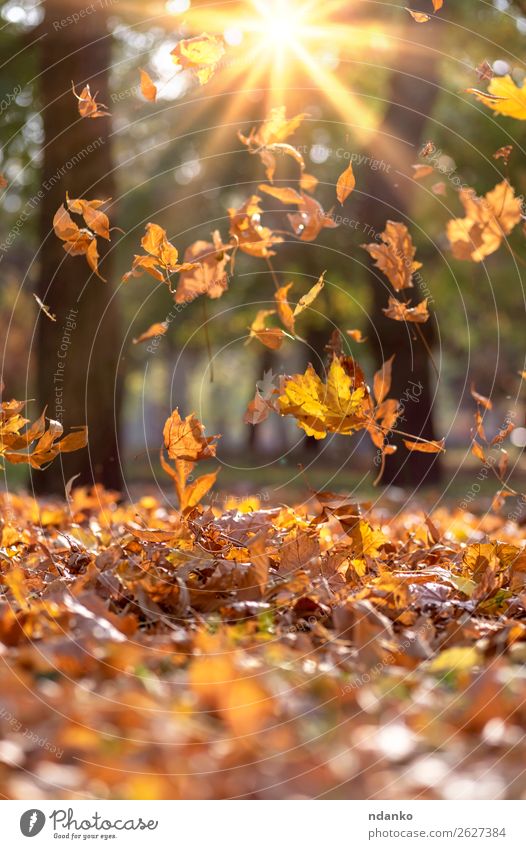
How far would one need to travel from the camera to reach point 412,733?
1203mm

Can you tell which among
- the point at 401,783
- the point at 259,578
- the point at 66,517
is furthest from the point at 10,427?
the point at 401,783

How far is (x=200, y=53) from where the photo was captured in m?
2.06

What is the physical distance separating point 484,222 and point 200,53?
2.98ft

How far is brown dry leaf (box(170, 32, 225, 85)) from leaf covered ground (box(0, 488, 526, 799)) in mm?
1178

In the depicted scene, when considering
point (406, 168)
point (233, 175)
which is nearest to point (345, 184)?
point (406, 168)

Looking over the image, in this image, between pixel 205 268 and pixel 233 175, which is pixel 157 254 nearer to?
pixel 205 268

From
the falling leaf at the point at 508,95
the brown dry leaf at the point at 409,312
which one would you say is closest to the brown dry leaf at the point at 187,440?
the brown dry leaf at the point at 409,312

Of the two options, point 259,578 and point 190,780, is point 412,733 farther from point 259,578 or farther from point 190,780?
point 259,578

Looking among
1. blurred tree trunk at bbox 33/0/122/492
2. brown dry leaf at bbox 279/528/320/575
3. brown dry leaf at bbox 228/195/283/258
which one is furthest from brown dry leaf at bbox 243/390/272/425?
blurred tree trunk at bbox 33/0/122/492

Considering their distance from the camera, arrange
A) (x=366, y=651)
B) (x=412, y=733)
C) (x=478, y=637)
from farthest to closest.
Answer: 1. (x=478, y=637)
2. (x=366, y=651)
3. (x=412, y=733)

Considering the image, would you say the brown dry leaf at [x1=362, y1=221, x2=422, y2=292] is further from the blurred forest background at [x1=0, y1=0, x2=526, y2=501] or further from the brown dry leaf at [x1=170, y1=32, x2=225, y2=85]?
the brown dry leaf at [x1=170, y1=32, x2=225, y2=85]

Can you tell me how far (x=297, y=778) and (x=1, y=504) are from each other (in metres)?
2.47

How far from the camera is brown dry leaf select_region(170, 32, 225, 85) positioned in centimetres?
205

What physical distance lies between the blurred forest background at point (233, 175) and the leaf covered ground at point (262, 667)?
0.48 m
